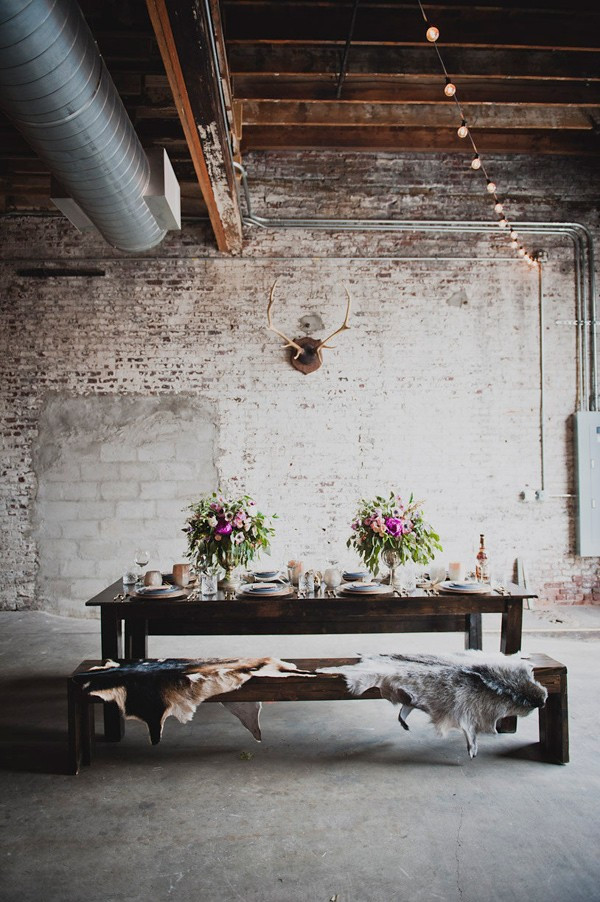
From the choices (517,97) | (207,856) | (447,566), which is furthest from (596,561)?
(207,856)

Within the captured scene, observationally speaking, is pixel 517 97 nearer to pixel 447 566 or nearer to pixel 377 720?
pixel 447 566

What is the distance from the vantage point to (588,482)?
6773mm

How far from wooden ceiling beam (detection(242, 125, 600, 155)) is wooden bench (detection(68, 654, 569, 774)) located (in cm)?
519

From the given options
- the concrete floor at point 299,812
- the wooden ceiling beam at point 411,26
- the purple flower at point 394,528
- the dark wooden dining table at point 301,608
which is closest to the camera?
the concrete floor at point 299,812

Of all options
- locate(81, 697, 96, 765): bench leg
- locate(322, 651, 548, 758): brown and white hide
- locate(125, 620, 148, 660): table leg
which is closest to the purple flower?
locate(322, 651, 548, 758): brown and white hide

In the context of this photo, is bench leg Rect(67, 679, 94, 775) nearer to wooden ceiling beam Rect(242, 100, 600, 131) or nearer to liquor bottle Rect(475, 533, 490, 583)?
liquor bottle Rect(475, 533, 490, 583)

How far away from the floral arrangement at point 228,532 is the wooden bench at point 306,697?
946mm

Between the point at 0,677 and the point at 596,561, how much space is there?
18.7ft

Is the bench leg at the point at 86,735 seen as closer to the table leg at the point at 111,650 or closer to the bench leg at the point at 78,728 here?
the bench leg at the point at 78,728

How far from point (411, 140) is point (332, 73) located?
1697 mm

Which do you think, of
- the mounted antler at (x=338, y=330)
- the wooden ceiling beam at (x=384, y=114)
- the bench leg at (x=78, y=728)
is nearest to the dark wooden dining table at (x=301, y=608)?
the bench leg at (x=78, y=728)

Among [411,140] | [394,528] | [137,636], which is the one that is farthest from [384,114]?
[137,636]

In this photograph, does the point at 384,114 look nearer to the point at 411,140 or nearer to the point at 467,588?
the point at 411,140

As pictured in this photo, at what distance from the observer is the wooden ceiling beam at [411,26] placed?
185 inches
